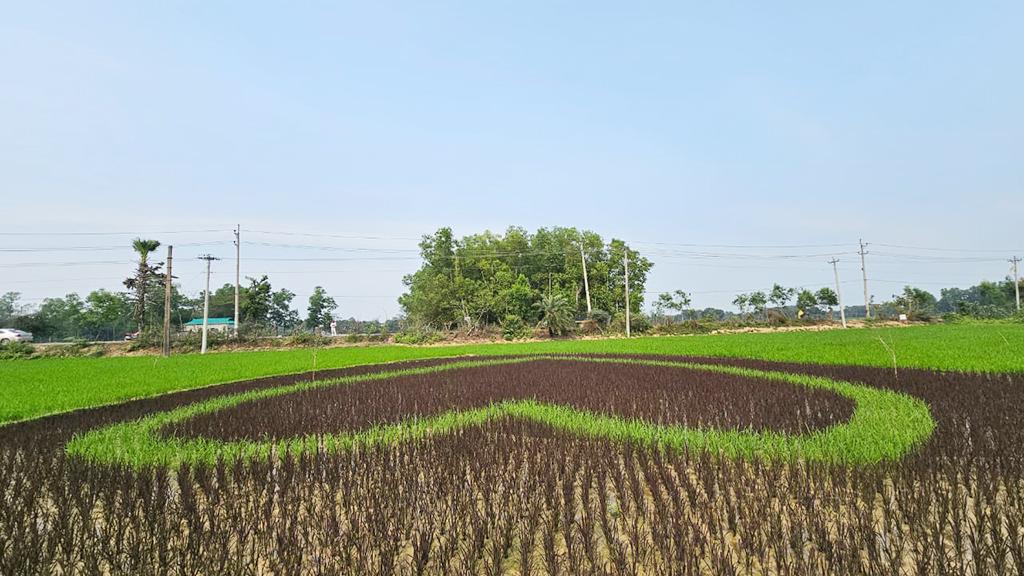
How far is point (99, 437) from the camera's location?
586cm

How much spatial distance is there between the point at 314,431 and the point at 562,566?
4755 millimetres

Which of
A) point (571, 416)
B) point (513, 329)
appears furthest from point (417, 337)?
point (571, 416)

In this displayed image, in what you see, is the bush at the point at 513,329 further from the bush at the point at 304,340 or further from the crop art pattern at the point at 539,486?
the crop art pattern at the point at 539,486

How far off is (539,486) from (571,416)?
278 cm

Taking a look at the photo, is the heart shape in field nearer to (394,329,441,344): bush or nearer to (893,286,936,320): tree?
(394,329,441,344): bush

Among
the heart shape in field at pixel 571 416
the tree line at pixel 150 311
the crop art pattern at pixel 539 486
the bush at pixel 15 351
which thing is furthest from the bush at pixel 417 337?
the crop art pattern at pixel 539 486

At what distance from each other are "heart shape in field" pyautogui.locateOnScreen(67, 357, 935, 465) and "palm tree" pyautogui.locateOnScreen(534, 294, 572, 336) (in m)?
21.2

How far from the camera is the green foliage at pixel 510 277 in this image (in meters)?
38.5

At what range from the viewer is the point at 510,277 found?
40.7 meters

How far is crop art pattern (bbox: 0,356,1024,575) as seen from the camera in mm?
2609

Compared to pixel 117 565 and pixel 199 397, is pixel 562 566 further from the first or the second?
pixel 199 397

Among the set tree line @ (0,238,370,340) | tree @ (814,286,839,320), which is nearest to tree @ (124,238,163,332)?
tree line @ (0,238,370,340)

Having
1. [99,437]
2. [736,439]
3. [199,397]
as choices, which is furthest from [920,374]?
[199,397]

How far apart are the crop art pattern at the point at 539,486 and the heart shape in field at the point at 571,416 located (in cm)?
6
